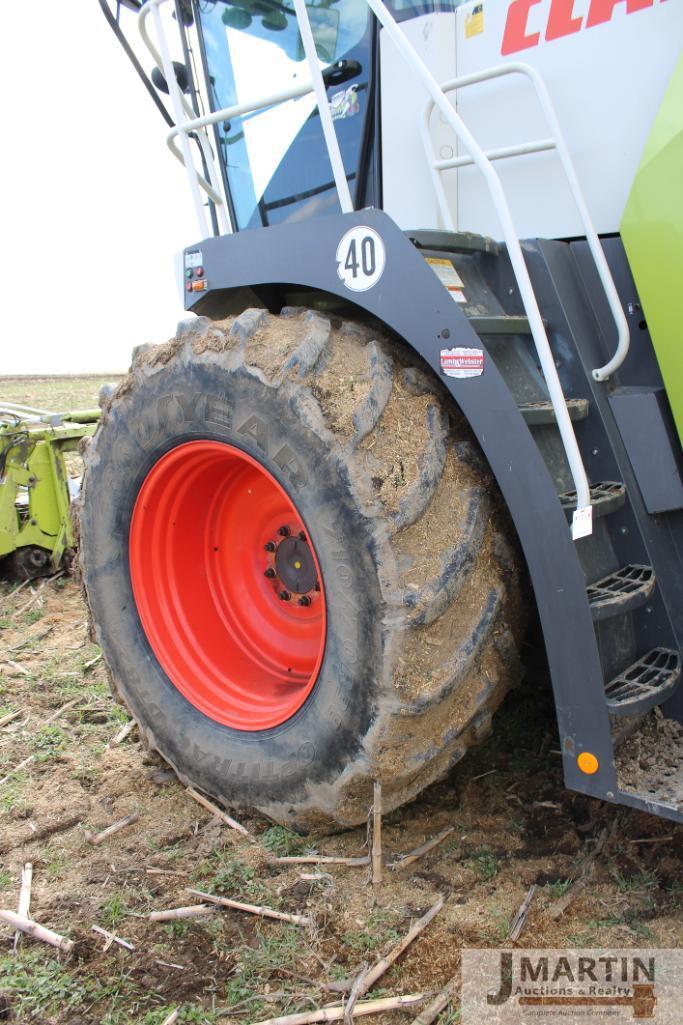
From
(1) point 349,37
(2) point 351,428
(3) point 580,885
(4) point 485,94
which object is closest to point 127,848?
(3) point 580,885

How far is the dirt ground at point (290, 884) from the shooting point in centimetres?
207

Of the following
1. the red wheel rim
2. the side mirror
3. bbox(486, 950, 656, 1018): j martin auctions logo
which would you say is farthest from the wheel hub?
the side mirror

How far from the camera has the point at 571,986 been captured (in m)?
1.99

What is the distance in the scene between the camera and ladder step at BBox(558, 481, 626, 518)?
2.13 metres

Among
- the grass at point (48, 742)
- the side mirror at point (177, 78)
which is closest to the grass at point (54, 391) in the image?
the side mirror at point (177, 78)

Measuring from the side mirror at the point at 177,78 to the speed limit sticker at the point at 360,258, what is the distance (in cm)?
155

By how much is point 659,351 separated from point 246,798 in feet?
5.96

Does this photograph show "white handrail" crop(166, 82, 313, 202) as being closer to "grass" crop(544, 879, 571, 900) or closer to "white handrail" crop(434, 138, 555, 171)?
"white handrail" crop(434, 138, 555, 171)

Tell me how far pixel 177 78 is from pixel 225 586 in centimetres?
212

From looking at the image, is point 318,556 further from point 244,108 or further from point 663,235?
point 244,108

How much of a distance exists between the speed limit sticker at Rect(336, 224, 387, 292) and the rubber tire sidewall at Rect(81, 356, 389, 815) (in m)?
0.35

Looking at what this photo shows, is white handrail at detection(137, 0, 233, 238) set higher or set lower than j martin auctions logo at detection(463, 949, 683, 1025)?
higher

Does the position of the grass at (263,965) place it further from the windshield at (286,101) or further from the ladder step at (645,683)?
the windshield at (286,101)

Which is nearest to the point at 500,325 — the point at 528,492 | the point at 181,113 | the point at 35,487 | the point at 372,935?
the point at 528,492
